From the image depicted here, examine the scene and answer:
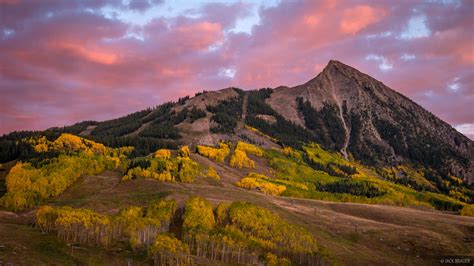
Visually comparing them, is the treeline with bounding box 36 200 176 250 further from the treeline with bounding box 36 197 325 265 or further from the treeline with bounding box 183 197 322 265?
the treeline with bounding box 183 197 322 265

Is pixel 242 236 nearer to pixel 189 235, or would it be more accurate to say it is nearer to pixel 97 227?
pixel 189 235

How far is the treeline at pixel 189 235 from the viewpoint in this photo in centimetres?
12988

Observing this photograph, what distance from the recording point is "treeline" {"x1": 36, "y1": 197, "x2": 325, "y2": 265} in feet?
426

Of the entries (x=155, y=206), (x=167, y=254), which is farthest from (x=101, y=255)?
(x=155, y=206)

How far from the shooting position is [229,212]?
171625 millimetres

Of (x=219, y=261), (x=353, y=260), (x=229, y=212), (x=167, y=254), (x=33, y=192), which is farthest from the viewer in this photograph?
(x=33, y=192)

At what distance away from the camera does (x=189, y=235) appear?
138 meters

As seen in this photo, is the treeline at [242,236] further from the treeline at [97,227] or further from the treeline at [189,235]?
the treeline at [97,227]

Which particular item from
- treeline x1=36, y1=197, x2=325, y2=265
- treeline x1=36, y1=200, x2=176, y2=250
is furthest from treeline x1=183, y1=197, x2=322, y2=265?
treeline x1=36, y1=200, x2=176, y2=250

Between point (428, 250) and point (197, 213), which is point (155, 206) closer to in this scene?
point (197, 213)

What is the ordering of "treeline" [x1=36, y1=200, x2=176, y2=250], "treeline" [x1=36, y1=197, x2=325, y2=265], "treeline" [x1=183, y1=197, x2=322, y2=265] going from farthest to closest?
"treeline" [x1=183, y1=197, x2=322, y2=265]
"treeline" [x1=36, y1=200, x2=176, y2=250]
"treeline" [x1=36, y1=197, x2=325, y2=265]

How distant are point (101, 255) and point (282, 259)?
2172 inches

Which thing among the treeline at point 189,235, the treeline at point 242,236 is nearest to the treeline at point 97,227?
the treeline at point 189,235

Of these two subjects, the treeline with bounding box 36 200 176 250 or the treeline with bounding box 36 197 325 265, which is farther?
the treeline with bounding box 36 200 176 250
